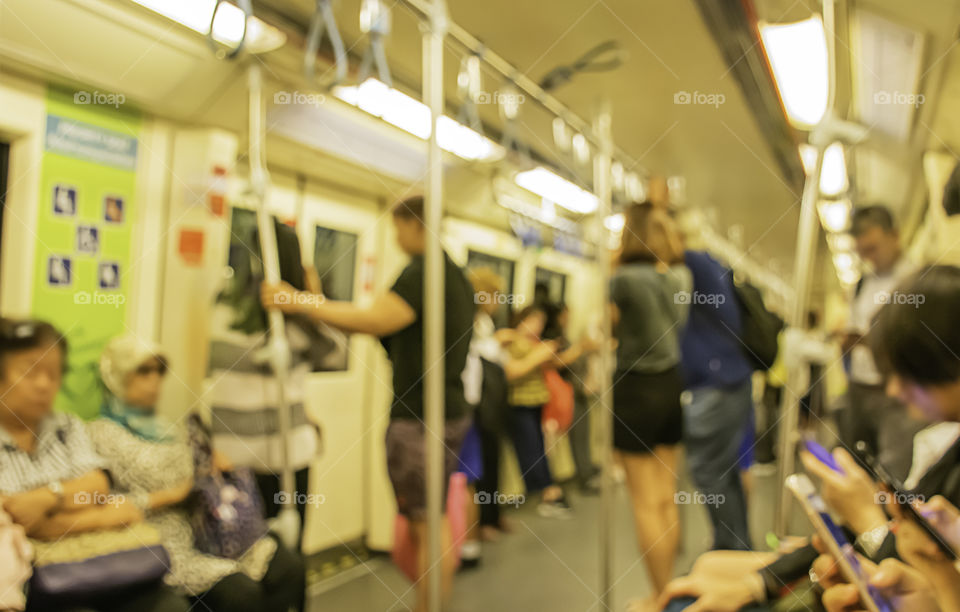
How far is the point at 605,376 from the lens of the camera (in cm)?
218

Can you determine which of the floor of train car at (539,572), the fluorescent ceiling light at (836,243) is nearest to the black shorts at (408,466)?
the floor of train car at (539,572)

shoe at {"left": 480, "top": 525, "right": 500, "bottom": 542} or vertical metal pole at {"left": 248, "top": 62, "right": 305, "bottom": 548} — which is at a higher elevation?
vertical metal pole at {"left": 248, "top": 62, "right": 305, "bottom": 548}

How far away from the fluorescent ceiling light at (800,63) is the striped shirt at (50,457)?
6.62 ft

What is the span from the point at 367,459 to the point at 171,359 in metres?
0.56

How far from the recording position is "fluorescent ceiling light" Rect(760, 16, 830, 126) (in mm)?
2020

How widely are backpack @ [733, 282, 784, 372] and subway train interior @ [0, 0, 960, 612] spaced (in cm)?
1

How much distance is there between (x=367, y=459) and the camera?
1.73 metres

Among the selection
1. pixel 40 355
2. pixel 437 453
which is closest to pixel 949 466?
pixel 437 453

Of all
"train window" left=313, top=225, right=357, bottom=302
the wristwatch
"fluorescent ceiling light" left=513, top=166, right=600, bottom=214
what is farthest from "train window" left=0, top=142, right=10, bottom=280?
"fluorescent ceiling light" left=513, top=166, right=600, bottom=214

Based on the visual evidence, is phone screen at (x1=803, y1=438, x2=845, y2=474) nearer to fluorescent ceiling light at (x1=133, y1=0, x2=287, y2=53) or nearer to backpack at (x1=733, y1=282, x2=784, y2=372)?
backpack at (x1=733, y1=282, x2=784, y2=372)

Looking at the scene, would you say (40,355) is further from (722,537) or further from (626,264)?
(722,537)

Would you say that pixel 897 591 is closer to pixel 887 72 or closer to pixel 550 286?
pixel 550 286

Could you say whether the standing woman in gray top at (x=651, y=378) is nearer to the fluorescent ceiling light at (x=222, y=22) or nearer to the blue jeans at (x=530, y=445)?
the blue jeans at (x=530, y=445)

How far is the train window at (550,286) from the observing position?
2.38m
